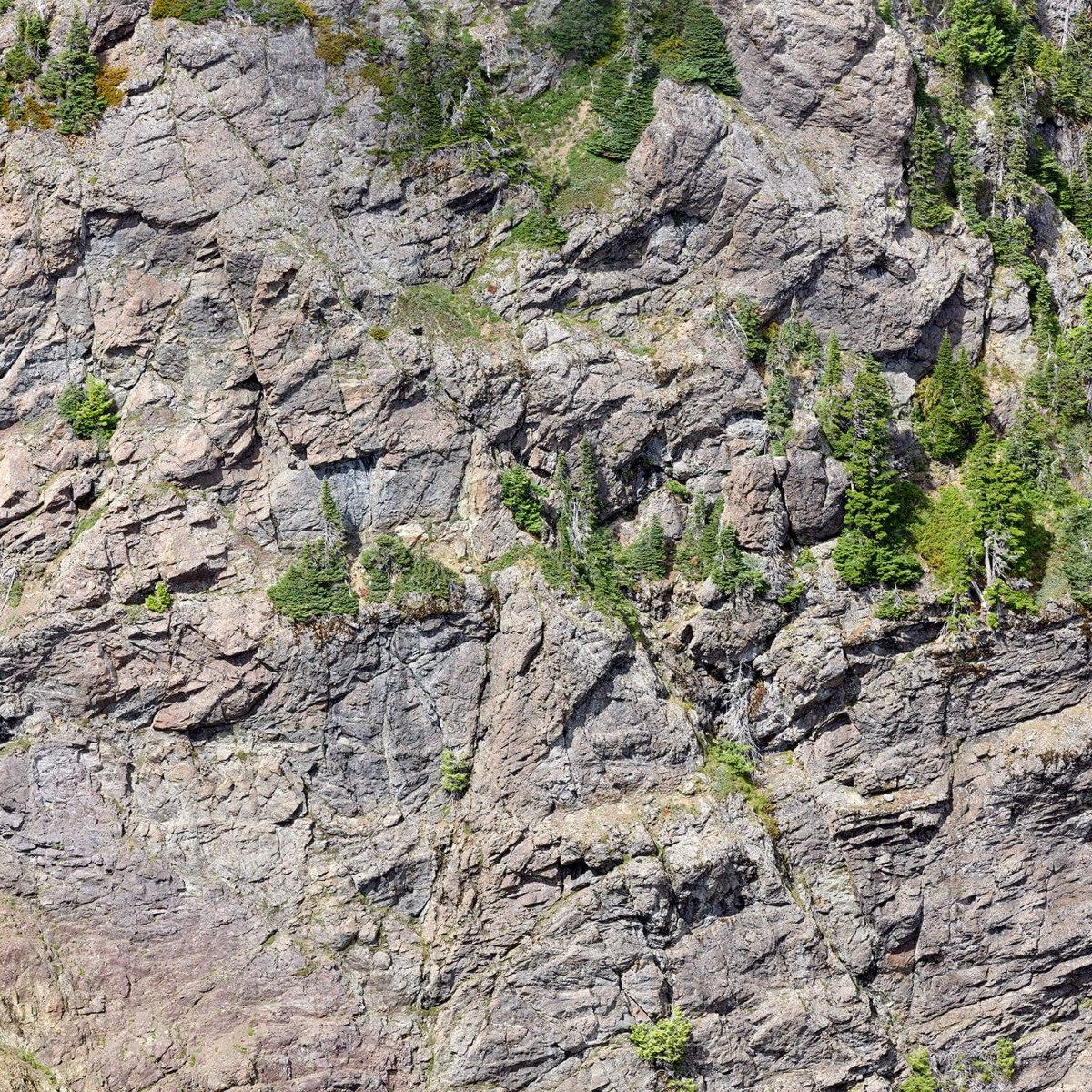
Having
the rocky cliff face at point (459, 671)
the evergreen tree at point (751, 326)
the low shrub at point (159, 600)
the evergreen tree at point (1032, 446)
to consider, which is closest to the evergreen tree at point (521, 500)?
the rocky cliff face at point (459, 671)

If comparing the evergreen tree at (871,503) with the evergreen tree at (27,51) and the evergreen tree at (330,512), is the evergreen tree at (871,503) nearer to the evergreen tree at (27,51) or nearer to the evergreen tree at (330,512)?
the evergreen tree at (330,512)

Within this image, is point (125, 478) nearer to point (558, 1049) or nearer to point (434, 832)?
point (434, 832)

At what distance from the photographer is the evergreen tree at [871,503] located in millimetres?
49656

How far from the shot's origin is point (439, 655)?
1969 inches

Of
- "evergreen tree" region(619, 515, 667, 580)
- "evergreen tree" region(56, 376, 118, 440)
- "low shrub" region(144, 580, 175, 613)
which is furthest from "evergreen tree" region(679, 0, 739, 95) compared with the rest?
"low shrub" region(144, 580, 175, 613)

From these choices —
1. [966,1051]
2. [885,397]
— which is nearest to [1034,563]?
[885,397]

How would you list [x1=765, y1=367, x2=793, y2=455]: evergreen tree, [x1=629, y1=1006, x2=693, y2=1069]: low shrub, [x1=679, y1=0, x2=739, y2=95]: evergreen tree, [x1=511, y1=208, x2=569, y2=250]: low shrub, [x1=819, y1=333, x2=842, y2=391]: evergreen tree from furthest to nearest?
[x1=679, y1=0, x2=739, y2=95]: evergreen tree → [x1=511, y1=208, x2=569, y2=250]: low shrub → [x1=819, y1=333, x2=842, y2=391]: evergreen tree → [x1=765, y1=367, x2=793, y2=455]: evergreen tree → [x1=629, y1=1006, x2=693, y2=1069]: low shrub

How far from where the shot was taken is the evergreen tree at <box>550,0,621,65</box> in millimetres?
55125

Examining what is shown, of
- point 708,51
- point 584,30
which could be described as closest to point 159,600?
point 584,30

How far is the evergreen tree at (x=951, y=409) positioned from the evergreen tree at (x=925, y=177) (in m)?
5.41

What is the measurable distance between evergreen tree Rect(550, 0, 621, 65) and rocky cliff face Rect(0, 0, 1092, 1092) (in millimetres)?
4119

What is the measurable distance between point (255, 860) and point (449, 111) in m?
32.0

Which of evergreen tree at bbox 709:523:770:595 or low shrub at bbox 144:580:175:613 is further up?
evergreen tree at bbox 709:523:770:595

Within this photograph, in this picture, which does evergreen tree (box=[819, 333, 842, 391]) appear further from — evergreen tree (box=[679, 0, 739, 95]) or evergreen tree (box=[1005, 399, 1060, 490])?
evergreen tree (box=[679, 0, 739, 95])
